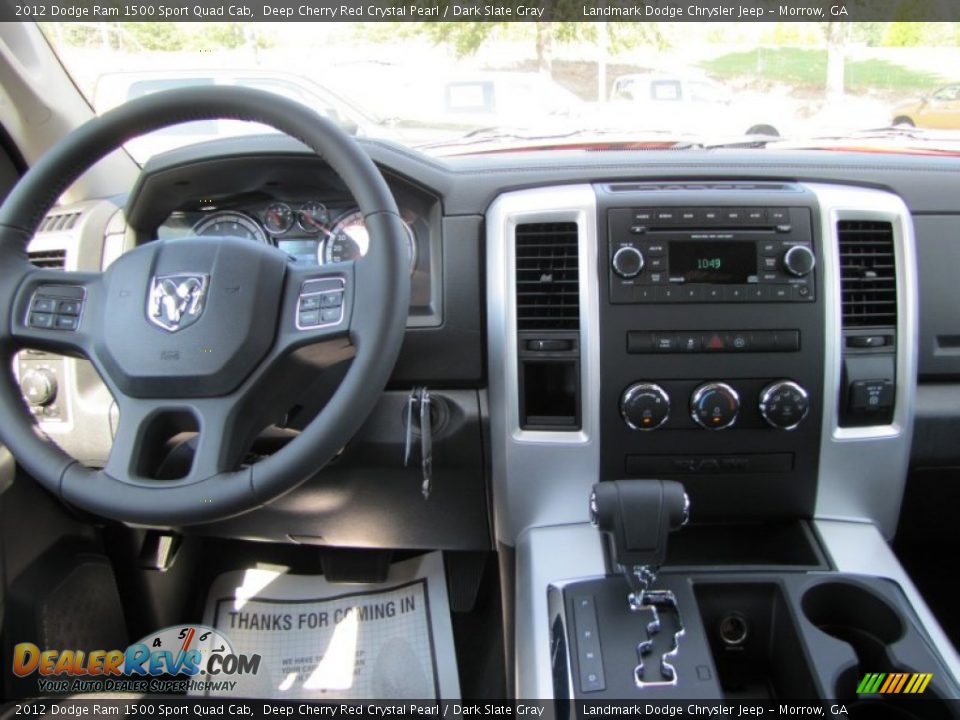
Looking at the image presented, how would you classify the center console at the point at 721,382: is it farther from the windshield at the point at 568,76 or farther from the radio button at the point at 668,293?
the windshield at the point at 568,76

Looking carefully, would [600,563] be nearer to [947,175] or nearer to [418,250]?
[418,250]

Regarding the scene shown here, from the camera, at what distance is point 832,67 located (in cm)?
170

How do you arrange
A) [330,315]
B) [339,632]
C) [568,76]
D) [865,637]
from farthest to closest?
[339,632], [568,76], [865,637], [330,315]

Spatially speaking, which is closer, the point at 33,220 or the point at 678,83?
the point at 33,220

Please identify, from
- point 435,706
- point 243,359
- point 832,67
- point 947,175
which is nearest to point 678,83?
point 832,67

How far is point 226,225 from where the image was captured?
167 cm

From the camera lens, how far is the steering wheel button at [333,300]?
1.14 metres

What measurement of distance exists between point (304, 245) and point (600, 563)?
36.4 inches

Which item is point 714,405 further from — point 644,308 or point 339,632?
point 339,632

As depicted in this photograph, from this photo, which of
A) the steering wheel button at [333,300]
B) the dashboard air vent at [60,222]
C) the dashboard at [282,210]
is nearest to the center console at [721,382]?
the dashboard at [282,210]

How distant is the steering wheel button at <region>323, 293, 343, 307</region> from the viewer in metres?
1.14

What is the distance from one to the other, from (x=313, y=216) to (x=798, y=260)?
1.02 meters

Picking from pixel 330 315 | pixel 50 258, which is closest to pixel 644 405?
pixel 330 315

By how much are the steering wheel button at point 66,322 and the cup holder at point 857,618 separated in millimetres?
1336
